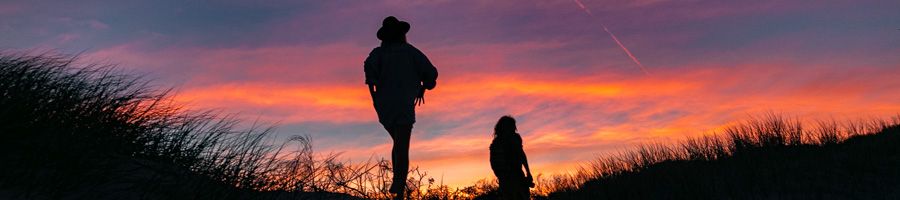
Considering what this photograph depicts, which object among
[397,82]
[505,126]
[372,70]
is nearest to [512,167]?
[505,126]

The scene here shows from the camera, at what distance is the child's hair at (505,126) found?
28.7ft

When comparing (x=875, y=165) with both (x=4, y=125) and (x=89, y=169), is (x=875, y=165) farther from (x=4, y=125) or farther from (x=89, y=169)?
(x=4, y=125)

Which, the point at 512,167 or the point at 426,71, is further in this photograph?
the point at 512,167

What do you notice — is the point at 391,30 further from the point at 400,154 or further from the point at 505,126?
the point at 505,126

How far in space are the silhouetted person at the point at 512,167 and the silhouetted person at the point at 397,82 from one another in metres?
1.36

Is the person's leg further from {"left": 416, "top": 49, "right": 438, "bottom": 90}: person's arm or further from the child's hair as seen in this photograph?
the child's hair

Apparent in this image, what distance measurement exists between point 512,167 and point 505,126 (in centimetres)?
45

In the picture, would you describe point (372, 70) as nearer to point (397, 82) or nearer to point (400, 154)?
point (397, 82)

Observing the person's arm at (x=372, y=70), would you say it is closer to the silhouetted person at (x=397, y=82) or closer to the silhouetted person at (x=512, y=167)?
the silhouetted person at (x=397, y=82)

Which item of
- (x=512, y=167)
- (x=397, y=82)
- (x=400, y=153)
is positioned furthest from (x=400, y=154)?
(x=512, y=167)

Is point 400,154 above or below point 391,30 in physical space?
below

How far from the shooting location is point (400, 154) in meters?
7.54

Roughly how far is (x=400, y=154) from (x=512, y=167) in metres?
1.56

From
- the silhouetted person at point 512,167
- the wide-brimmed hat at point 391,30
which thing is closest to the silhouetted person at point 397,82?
the wide-brimmed hat at point 391,30
